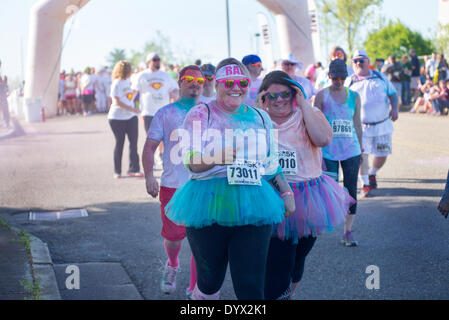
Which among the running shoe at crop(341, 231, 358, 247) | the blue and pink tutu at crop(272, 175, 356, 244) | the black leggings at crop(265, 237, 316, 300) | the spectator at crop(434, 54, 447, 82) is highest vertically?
the spectator at crop(434, 54, 447, 82)

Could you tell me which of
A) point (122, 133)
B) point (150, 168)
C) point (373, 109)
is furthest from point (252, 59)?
point (122, 133)

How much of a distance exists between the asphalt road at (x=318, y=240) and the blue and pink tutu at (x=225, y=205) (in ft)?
5.36

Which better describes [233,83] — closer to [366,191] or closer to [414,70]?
[366,191]

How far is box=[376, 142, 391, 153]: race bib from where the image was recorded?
32.2 feet

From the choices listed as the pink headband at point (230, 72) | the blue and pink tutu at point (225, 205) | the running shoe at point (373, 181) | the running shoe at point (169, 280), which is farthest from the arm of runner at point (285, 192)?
the running shoe at point (373, 181)

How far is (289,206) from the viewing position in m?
4.03

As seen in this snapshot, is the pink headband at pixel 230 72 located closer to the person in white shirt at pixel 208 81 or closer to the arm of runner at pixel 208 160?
the arm of runner at pixel 208 160

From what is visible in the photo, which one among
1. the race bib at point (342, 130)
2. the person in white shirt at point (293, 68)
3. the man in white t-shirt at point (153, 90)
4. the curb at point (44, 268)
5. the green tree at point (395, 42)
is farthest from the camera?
the green tree at point (395, 42)

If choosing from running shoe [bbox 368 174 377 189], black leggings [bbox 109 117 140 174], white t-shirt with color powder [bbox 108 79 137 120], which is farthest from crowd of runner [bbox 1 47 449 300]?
black leggings [bbox 109 117 140 174]

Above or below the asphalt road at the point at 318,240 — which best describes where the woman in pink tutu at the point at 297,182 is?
above

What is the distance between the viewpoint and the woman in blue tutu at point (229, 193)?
12.3 feet

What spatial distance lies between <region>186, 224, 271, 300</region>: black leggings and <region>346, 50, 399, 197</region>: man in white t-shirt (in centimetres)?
590

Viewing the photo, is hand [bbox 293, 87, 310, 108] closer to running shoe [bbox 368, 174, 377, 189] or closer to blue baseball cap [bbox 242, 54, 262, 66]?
blue baseball cap [bbox 242, 54, 262, 66]

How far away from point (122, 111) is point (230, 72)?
7774mm
